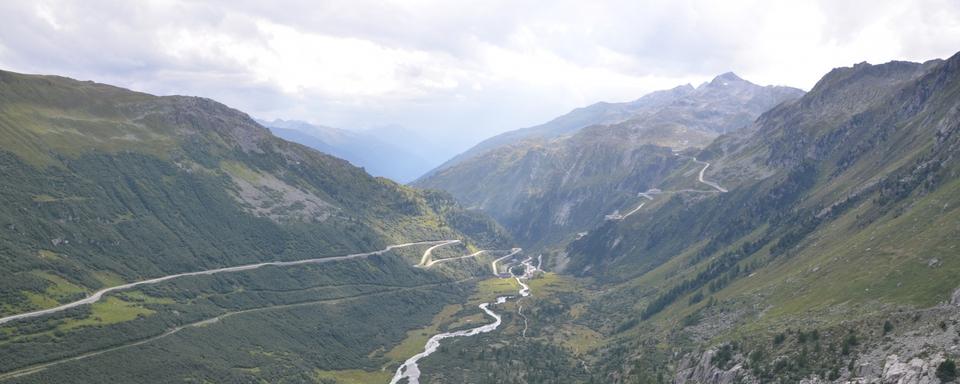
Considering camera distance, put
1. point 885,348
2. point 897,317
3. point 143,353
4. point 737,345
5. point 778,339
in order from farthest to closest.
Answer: point 143,353 → point 737,345 → point 778,339 → point 897,317 → point 885,348

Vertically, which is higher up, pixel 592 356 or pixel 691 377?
pixel 691 377

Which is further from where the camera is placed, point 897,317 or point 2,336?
point 2,336

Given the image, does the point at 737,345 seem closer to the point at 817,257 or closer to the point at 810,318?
the point at 810,318

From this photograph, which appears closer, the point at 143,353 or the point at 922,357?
the point at 922,357

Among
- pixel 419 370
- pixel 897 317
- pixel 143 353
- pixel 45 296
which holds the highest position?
pixel 897 317

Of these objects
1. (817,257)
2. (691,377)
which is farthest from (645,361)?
(817,257)

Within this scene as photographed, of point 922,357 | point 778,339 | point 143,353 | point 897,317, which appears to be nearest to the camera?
point 922,357

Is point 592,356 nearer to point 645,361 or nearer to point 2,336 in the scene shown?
point 645,361

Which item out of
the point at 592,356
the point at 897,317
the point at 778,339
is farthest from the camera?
the point at 592,356

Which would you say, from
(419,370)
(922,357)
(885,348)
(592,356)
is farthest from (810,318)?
(419,370)
